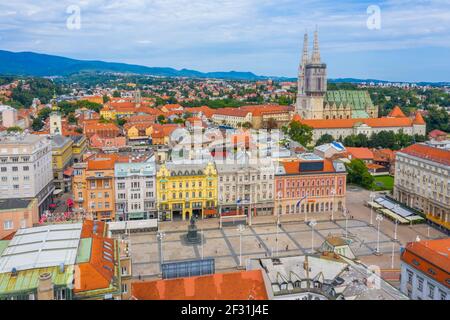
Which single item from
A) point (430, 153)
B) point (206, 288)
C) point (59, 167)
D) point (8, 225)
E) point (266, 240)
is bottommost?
point (266, 240)

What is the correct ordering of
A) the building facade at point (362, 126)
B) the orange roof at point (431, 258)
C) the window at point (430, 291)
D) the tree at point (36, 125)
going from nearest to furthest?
the orange roof at point (431, 258) → the window at point (430, 291) → the building facade at point (362, 126) → the tree at point (36, 125)

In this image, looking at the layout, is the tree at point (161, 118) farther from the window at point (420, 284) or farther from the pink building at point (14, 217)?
the window at point (420, 284)

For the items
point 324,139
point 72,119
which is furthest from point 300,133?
point 72,119

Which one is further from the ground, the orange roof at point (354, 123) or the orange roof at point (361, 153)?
the orange roof at point (354, 123)

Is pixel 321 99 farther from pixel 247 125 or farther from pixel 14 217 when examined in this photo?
pixel 14 217

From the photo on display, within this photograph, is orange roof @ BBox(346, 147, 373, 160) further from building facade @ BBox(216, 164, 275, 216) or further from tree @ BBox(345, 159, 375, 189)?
building facade @ BBox(216, 164, 275, 216)

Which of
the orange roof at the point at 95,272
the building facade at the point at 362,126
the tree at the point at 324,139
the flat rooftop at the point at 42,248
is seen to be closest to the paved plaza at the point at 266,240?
the flat rooftop at the point at 42,248
